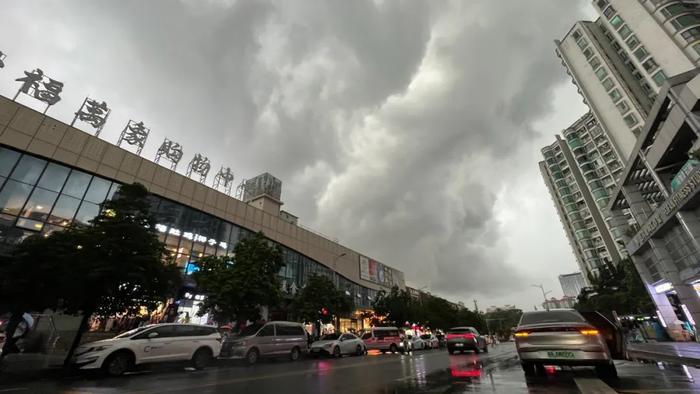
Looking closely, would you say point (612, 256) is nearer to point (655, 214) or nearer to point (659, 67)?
point (659, 67)

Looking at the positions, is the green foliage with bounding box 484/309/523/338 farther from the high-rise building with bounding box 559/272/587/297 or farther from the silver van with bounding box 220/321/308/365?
the silver van with bounding box 220/321/308/365

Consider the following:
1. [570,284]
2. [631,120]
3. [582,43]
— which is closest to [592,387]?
[631,120]

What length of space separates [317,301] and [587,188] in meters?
90.6

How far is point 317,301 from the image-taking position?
27641 mm

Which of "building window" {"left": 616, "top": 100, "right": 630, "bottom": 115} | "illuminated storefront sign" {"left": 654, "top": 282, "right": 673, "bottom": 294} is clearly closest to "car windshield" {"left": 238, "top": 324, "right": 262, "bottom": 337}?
"illuminated storefront sign" {"left": 654, "top": 282, "right": 673, "bottom": 294}

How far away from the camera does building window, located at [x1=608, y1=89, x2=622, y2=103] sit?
56666mm

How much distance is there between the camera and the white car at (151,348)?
9320 millimetres

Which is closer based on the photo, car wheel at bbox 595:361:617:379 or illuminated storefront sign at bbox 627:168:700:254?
car wheel at bbox 595:361:617:379

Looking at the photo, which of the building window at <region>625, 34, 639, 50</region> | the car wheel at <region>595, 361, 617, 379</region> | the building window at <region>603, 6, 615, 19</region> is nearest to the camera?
the car wheel at <region>595, 361, 617, 379</region>

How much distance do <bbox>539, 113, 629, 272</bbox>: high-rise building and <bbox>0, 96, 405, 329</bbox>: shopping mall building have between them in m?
77.7

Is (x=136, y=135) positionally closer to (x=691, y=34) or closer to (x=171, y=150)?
(x=171, y=150)

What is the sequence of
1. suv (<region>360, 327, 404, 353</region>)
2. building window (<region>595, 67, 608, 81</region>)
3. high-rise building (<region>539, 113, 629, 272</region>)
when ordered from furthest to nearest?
high-rise building (<region>539, 113, 629, 272</region>) < building window (<region>595, 67, 608, 81</region>) < suv (<region>360, 327, 404, 353</region>)

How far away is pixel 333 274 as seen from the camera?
1853 inches

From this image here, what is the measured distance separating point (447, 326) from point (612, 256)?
155 ft
